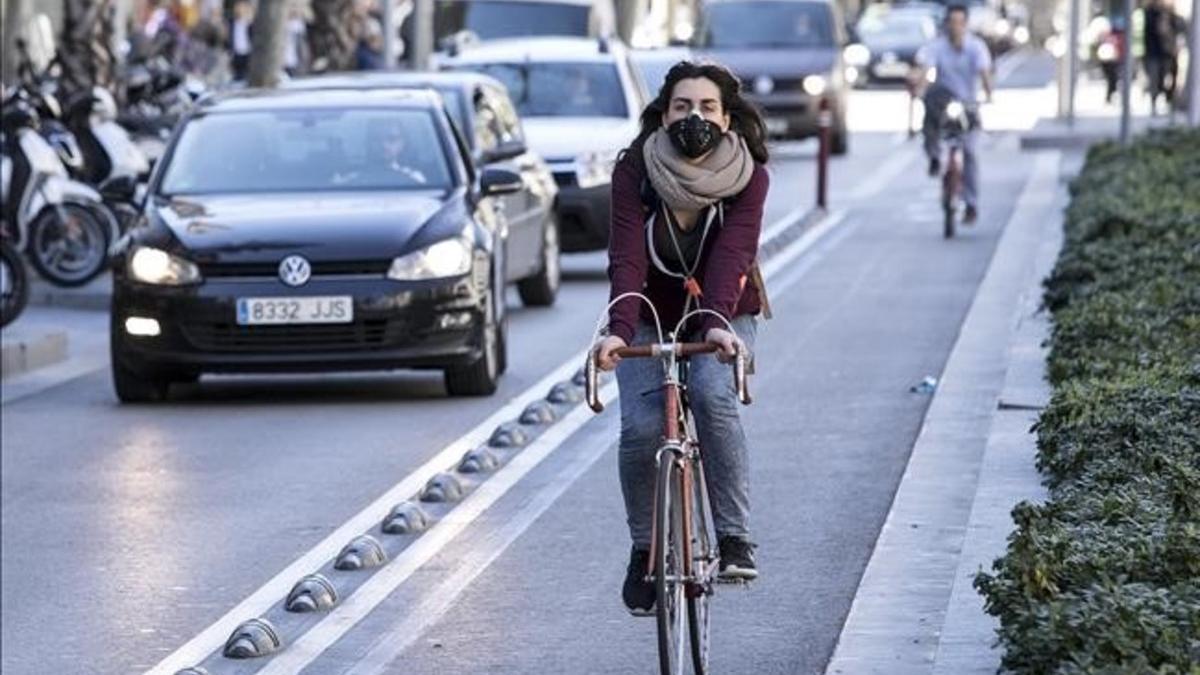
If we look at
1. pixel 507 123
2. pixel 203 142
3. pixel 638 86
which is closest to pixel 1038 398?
pixel 203 142

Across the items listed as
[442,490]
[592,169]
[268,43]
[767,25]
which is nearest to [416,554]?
[442,490]

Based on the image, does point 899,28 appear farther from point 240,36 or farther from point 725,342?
point 725,342

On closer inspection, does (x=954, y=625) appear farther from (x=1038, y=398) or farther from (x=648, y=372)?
(x=1038, y=398)

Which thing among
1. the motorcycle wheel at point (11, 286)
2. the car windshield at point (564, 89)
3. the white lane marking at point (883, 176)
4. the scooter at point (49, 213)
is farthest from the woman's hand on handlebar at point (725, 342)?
the white lane marking at point (883, 176)

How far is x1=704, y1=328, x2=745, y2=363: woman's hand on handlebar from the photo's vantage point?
7.81 meters

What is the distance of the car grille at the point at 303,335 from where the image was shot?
15.5 metres

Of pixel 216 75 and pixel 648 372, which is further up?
pixel 648 372

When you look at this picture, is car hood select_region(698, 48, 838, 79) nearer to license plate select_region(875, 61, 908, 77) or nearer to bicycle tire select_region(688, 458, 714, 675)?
license plate select_region(875, 61, 908, 77)

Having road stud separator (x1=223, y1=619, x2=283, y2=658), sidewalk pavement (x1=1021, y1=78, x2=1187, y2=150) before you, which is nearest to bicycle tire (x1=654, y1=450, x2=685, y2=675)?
road stud separator (x1=223, y1=619, x2=283, y2=658)

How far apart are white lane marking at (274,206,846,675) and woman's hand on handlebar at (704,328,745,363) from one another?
173 cm

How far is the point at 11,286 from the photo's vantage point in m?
19.0

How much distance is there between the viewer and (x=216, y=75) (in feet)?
155

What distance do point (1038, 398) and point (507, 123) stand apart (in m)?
8.48

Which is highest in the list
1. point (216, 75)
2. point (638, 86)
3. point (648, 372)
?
point (648, 372)
